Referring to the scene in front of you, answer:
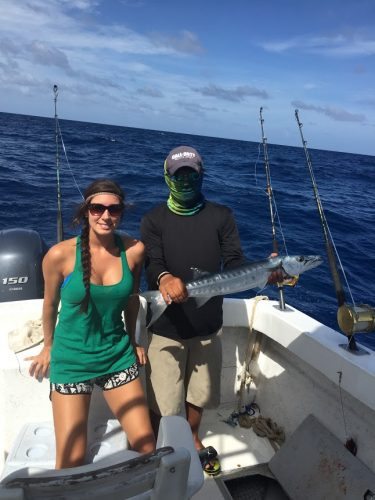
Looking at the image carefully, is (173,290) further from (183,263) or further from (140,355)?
(140,355)

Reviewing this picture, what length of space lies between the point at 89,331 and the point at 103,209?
0.76 m

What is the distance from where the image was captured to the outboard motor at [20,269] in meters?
3.81

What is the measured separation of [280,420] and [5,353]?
8.29 feet

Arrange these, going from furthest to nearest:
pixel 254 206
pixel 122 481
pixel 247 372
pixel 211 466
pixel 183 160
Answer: pixel 254 206 → pixel 247 372 → pixel 211 466 → pixel 183 160 → pixel 122 481

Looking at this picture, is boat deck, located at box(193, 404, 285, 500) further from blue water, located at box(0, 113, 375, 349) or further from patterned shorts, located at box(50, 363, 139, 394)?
blue water, located at box(0, 113, 375, 349)

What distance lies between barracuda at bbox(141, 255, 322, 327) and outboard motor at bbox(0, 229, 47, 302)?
1.58 meters

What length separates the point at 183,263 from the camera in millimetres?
2924

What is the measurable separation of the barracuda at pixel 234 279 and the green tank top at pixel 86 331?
26cm

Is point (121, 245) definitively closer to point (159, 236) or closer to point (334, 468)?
point (159, 236)

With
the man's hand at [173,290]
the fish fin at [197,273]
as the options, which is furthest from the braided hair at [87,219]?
the fish fin at [197,273]

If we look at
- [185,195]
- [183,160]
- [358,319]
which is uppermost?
[183,160]

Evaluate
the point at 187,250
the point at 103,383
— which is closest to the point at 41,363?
the point at 103,383

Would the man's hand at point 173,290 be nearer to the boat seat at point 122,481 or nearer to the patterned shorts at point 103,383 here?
the patterned shorts at point 103,383

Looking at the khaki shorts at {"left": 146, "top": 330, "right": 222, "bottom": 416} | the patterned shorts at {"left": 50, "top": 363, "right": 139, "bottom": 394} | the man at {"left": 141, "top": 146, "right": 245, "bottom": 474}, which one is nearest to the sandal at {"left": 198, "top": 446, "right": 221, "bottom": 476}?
the man at {"left": 141, "top": 146, "right": 245, "bottom": 474}
